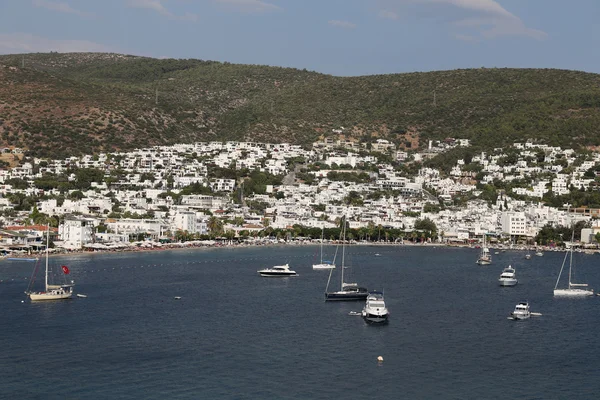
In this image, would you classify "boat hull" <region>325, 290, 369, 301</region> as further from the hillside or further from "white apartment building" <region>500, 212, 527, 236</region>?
the hillside

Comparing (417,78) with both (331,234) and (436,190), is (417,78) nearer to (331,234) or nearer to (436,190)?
(436,190)

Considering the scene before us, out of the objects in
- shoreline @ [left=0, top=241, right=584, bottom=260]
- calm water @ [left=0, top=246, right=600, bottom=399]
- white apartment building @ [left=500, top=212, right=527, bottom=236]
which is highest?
white apartment building @ [left=500, top=212, right=527, bottom=236]

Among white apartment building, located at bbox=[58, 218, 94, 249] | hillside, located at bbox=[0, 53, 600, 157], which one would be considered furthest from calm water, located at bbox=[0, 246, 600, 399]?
hillside, located at bbox=[0, 53, 600, 157]

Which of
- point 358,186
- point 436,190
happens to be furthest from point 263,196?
point 436,190

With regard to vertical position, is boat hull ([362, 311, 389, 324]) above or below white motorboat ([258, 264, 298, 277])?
below

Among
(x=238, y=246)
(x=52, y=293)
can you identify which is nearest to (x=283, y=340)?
(x=52, y=293)

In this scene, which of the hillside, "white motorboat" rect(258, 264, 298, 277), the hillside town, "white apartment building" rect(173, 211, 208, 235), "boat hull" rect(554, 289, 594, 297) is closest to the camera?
"boat hull" rect(554, 289, 594, 297)

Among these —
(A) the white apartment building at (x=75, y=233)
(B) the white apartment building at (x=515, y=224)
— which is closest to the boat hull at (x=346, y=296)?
(A) the white apartment building at (x=75, y=233)
